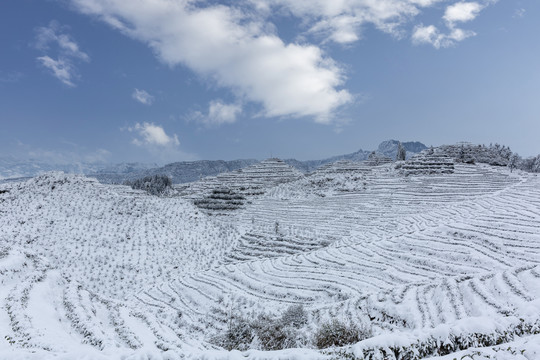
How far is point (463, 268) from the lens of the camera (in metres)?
19.6

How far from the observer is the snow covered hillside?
8.65 metres

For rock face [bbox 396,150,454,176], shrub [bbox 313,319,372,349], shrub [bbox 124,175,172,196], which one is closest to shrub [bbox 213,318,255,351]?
shrub [bbox 313,319,372,349]

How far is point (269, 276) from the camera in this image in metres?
24.2

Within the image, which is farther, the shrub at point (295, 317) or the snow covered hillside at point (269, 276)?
the shrub at point (295, 317)

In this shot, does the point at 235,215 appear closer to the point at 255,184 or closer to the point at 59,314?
the point at 255,184

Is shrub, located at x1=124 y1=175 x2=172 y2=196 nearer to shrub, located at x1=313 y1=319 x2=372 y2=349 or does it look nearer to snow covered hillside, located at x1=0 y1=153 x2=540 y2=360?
snow covered hillside, located at x1=0 y1=153 x2=540 y2=360

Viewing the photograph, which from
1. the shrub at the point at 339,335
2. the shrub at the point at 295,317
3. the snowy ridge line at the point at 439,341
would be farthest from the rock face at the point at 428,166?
the snowy ridge line at the point at 439,341

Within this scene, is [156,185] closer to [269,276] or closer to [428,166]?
[428,166]

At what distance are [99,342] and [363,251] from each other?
2250 centimetres

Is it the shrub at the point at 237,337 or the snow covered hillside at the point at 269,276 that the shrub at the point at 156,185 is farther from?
the shrub at the point at 237,337

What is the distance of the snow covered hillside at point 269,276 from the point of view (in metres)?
8.65

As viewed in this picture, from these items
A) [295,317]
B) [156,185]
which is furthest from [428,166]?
[156,185]

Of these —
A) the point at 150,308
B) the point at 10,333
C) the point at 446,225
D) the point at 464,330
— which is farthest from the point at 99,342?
the point at 446,225

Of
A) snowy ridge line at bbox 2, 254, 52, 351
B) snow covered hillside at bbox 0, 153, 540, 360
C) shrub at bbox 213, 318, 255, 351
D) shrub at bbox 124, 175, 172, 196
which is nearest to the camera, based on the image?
snow covered hillside at bbox 0, 153, 540, 360
